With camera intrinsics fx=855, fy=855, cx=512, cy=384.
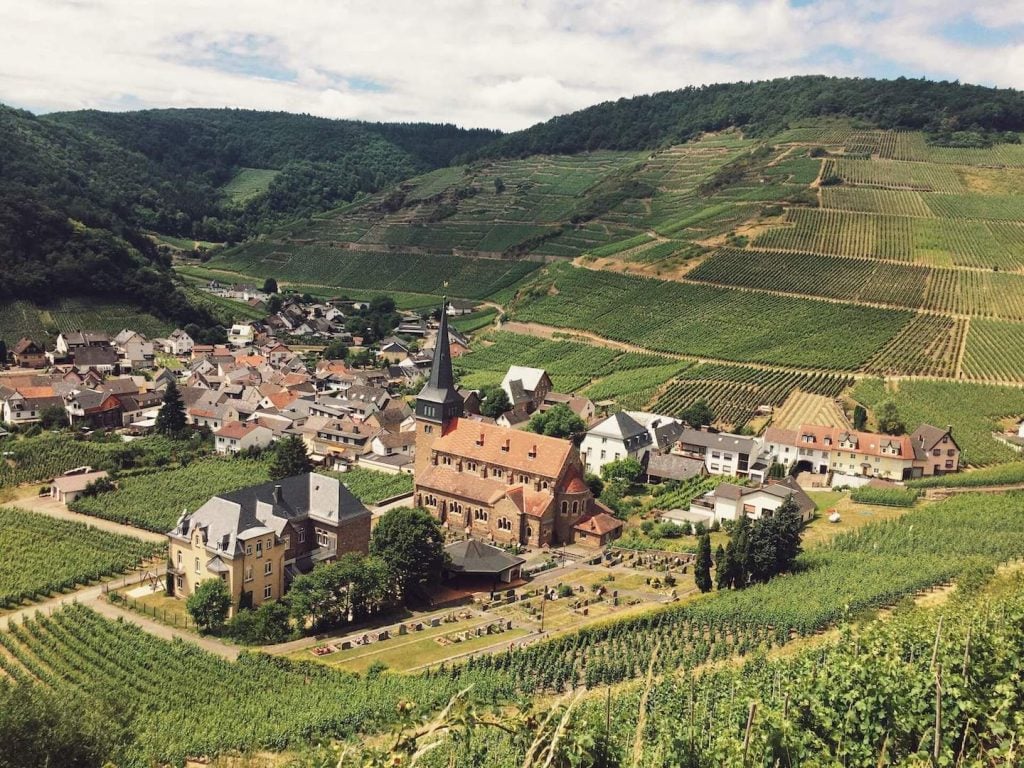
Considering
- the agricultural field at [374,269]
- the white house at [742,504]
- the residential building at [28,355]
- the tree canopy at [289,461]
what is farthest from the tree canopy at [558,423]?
the agricultural field at [374,269]

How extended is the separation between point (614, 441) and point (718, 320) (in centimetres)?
3529

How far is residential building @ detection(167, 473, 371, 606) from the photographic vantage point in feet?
129

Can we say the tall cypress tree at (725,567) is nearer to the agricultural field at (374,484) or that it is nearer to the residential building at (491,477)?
the residential building at (491,477)

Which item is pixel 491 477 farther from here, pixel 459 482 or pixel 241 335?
pixel 241 335

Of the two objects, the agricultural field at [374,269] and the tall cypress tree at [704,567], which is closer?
the tall cypress tree at [704,567]

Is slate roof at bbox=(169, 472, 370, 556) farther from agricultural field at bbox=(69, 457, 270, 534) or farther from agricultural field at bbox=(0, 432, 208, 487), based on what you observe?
agricultural field at bbox=(0, 432, 208, 487)

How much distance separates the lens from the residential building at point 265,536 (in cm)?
3922

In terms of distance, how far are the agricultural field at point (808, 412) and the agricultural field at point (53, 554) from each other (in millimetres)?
44783

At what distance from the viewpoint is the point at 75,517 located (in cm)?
5231

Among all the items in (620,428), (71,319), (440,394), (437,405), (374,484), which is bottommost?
(374,484)

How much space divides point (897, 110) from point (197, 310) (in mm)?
124629

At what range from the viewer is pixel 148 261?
12700 cm

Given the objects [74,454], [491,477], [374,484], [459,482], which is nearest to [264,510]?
[459,482]

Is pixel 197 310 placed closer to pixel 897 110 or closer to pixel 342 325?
→ pixel 342 325
